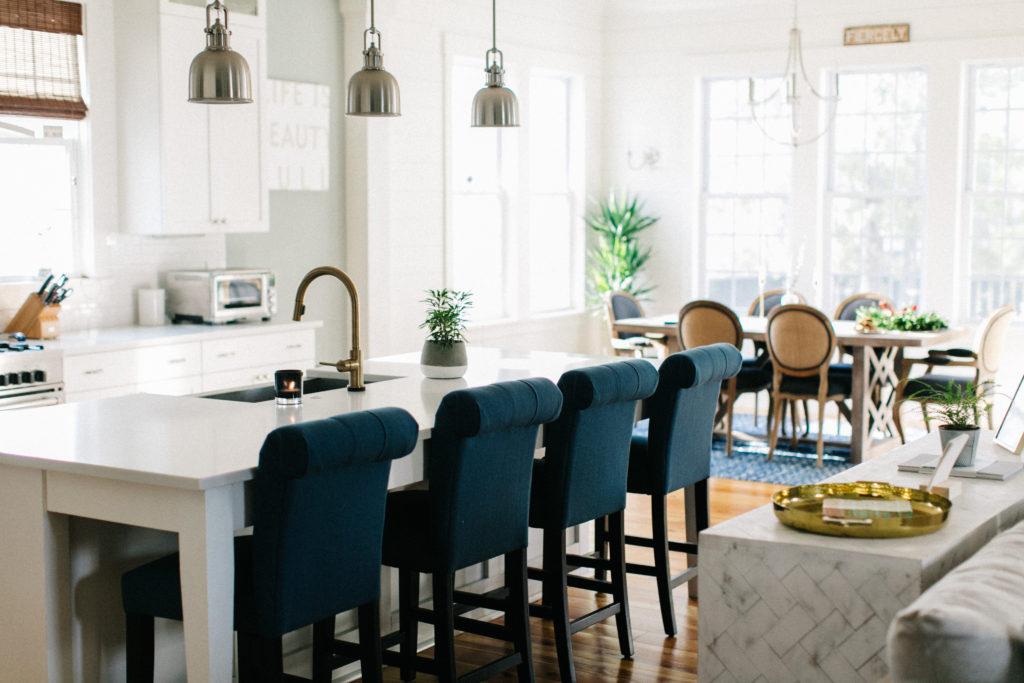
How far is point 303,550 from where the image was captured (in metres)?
2.70

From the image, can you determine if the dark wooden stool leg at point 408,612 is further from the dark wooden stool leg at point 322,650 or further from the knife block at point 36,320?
the knife block at point 36,320

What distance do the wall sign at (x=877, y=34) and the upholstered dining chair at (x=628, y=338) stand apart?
2.63m

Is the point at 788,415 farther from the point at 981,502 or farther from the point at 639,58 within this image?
the point at 981,502

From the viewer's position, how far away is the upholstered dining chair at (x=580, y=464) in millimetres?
3535

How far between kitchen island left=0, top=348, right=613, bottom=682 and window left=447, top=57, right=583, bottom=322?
4978 mm

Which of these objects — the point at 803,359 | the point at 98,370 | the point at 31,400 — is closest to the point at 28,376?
the point at 31,400

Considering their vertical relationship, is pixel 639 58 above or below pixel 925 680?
above

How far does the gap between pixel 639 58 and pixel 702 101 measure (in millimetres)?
659

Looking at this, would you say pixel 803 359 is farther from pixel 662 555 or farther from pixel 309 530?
pixel 309 530

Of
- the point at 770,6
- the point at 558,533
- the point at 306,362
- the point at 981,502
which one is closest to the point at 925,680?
the point at 981,502

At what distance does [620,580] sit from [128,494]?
1.85 meters

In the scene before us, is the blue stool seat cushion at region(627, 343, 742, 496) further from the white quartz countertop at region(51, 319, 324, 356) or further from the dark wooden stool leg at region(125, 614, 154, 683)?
the white quartz countertop at region(51, 319, 324, 356)

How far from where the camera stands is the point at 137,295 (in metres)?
6.30

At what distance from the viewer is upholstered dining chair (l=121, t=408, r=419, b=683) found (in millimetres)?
2617
